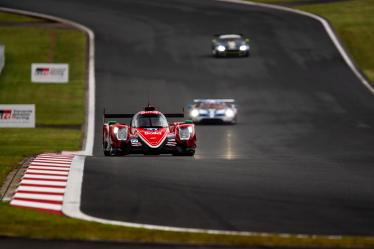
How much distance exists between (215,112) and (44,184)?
25003mm

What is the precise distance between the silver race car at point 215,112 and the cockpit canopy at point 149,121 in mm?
15849

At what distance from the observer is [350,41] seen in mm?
66250

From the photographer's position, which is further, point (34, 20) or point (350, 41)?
point (34, 20)

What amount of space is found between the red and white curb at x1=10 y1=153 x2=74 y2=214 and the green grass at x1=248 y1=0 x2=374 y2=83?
33971 millimetres

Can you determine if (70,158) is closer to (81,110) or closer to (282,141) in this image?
(282,141)

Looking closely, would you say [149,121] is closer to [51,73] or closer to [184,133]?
[184,133]

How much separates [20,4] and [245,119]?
3568cm

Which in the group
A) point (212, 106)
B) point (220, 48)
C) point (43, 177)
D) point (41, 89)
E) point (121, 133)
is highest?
point (220, 48)

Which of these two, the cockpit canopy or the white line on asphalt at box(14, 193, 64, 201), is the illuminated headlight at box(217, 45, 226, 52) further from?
the white line on asphalt at box(14, 193, 64, 201)

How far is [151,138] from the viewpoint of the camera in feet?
98.6

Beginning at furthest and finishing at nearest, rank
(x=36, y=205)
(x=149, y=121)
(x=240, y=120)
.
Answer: (x=240, y=120)
(x=149, y=121)
(x=36, y=205)

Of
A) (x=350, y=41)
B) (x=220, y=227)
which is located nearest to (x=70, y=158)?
(x=220, y=227)

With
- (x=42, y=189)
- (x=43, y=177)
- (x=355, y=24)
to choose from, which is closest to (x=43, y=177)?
(x=43, y=177)

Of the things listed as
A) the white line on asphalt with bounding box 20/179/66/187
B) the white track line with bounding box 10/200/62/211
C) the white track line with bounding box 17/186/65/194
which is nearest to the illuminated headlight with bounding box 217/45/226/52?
the white line on asphalt with bounding box 20/179/66/187
